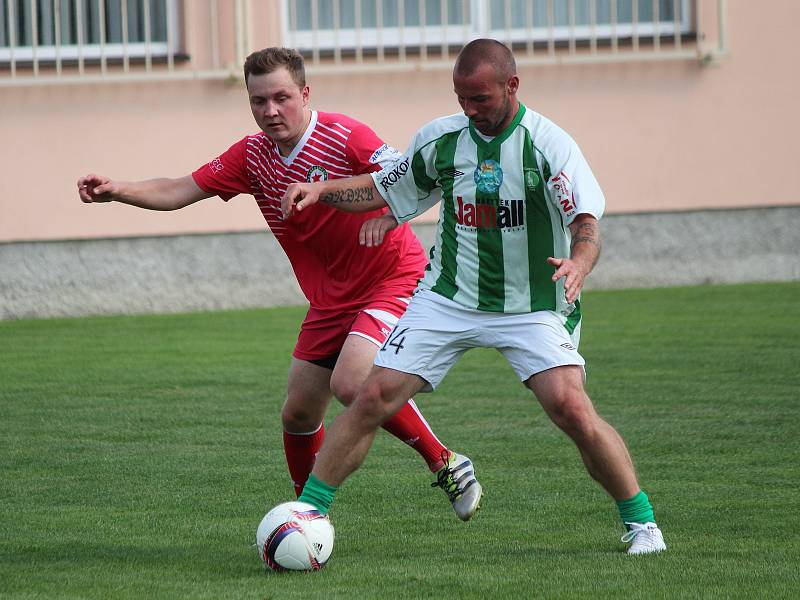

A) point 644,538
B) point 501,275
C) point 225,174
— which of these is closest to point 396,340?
point 501,275

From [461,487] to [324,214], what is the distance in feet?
4.29

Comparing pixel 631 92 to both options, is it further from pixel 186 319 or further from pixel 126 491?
pixel 126 491

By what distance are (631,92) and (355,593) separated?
10.1 m

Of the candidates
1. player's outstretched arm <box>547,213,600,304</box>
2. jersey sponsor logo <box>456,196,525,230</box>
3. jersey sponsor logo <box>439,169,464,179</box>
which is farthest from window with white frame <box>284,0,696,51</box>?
player's outstretched arm <box>547,213,600,304</box>

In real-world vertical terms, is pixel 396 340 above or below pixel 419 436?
above

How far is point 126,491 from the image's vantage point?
6527 mm

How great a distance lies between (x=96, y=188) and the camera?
19.9ft

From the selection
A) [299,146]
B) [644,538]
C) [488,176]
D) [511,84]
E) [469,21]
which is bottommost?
[644,538]

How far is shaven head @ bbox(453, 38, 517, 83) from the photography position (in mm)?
5090

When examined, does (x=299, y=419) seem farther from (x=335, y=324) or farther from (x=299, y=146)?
(x=299, y=146)

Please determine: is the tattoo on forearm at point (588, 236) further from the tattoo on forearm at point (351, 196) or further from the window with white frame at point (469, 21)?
the window with white frame at point (469, 21)

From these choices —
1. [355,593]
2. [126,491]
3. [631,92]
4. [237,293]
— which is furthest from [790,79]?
[355,593]

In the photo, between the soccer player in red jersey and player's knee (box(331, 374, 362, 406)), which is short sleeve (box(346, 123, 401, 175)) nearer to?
the soccer player in red jersey

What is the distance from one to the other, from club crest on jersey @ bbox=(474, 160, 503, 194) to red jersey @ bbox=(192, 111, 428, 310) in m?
0.83
